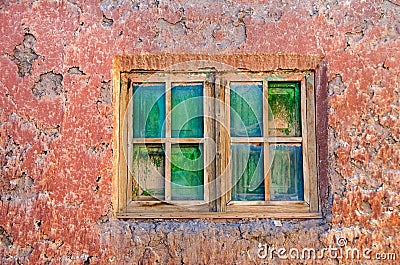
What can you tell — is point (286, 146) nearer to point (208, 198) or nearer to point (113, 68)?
point (208, 198)

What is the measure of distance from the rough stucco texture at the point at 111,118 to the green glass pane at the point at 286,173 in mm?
155

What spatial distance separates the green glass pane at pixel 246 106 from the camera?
2.83 meters

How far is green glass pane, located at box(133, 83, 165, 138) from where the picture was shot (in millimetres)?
2830

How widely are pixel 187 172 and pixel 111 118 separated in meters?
0.45

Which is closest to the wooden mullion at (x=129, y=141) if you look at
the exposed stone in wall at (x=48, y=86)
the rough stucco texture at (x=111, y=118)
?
the rough stucco texture at (x=111, y=118)

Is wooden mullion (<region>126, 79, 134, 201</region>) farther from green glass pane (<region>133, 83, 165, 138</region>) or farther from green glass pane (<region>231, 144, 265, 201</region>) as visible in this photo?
green glass pane (<region>231, 144, 265, 201</region>)

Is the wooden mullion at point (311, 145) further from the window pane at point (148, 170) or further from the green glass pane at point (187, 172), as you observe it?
the window pane at point (148, 170)

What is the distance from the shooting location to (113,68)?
2773 millimetres

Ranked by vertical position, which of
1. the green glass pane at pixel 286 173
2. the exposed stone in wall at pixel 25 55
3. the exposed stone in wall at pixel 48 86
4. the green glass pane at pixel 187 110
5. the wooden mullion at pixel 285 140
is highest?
the exposed stone in wall at pixel 25 55

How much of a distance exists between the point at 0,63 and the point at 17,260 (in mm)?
937

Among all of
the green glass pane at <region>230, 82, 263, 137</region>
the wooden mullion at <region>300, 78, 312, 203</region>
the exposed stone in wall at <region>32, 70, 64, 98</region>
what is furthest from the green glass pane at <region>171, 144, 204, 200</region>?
the exposed stone in wall at <region>32, 70, 64, 98</region>

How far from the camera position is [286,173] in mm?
2809

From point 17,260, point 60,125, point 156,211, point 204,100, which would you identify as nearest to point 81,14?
point 60,125

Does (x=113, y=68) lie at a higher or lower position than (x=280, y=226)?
higher
